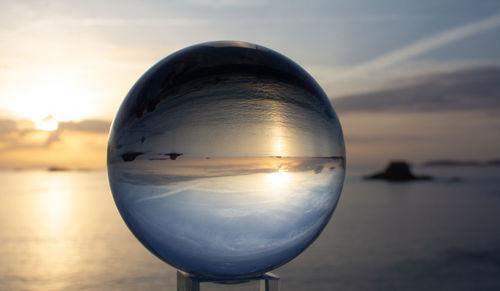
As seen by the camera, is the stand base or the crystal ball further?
the stand base

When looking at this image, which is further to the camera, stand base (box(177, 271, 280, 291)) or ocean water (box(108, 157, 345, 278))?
stand base (box(177, 271, 280, 291))

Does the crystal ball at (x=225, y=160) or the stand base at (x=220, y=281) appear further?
the stand base at (x=220, y=281)

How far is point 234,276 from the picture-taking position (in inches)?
123

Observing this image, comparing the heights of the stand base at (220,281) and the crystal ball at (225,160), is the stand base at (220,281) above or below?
below

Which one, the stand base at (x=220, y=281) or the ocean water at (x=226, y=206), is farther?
the stand base at (x=220, y=281)

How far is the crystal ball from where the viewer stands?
103 inches

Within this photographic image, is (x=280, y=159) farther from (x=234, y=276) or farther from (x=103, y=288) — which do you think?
(x=103, y=288)

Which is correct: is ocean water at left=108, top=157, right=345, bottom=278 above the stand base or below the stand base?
above

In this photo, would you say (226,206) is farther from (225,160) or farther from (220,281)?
(220,281)

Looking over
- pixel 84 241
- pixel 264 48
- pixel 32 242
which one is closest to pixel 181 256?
pixel 264 48

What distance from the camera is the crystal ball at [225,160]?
262 cm

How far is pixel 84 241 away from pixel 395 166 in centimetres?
2827

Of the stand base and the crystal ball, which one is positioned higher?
the crystal ball

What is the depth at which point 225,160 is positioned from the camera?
8.60 ft
